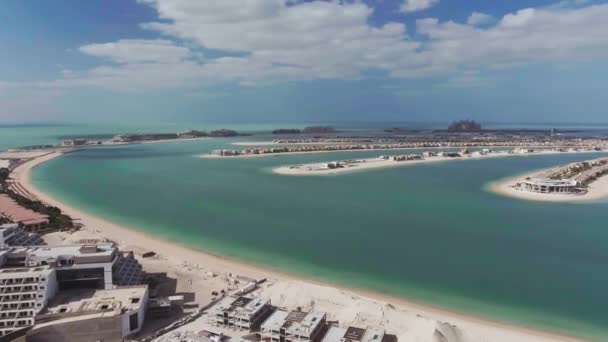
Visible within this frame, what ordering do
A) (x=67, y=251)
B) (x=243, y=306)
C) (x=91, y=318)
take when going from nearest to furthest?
(x=91, y=318)
(x=243, y=306)
(x=67, y=251)

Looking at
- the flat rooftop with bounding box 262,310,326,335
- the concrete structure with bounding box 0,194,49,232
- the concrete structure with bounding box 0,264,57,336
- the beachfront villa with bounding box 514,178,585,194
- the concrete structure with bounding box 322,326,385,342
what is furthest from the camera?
the beachfront villa with bounding box 514,178,585,194

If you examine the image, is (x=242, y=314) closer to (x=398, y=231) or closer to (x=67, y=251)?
(x=67, y=251)

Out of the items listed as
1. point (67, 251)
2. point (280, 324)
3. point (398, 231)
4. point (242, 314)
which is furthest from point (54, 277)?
point (398, 231)

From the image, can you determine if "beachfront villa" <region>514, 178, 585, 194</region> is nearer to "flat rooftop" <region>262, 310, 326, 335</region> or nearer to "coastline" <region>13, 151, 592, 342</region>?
"coastline" <region>13, 151, 592, 342</region>

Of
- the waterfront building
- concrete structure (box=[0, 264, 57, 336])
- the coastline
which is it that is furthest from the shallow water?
concrete structure (box=[0, 264, 57, 336])

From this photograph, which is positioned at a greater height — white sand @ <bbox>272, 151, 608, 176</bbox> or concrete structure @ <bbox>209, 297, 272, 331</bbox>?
white sand @ <bbox>272, 151, 608, 176</bbox>

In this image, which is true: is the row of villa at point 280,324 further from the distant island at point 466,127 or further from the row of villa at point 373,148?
the distant island at point 466,127

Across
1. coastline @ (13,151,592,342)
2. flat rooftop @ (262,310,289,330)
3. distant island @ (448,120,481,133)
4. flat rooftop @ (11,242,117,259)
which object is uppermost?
distant island @ (448,120,481,133)
